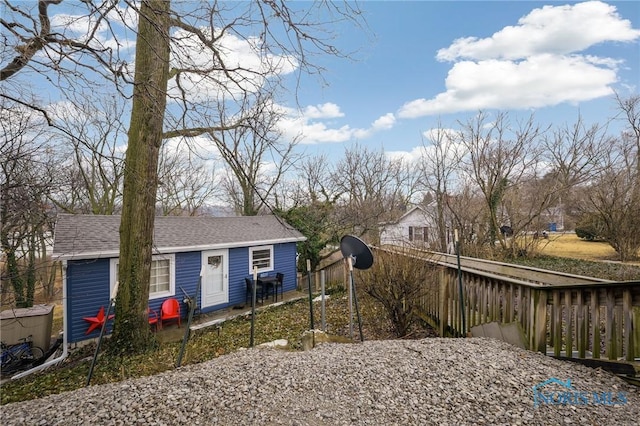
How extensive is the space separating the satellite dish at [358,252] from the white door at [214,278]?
231 inches

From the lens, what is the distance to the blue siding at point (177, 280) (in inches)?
287

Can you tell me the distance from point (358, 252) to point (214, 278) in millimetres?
6394

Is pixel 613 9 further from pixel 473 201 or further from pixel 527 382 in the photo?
pixel 473 201

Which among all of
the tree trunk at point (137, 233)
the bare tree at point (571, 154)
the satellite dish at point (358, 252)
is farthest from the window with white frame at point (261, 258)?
the bare tree at point (571, 154)

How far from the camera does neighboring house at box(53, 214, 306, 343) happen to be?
7.34 m

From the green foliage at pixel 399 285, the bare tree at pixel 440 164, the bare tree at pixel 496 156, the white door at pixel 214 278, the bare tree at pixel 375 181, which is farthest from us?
the bare tree at pixel 375 181

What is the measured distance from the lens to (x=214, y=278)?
10.0m

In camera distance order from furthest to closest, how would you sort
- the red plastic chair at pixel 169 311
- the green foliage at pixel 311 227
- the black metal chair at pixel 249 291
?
the green foliage at pixel 311 227
the black metal chair at pixel 249 291
the red plastic chair at pixel 169 311

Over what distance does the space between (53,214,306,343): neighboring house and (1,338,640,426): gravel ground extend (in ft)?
13.1

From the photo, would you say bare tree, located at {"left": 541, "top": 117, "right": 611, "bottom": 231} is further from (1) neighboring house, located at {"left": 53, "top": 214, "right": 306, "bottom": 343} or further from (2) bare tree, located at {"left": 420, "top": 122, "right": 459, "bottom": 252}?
(1) neighboring house, located at {"left": 53, "top": 214, "right": 306, "bottom": 343}

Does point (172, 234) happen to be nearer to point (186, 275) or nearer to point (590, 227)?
point (186, 275)

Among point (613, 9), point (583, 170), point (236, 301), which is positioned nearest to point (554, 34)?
point (613, 9)

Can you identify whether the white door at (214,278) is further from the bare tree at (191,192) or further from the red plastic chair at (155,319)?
the bare tree at (191,192)

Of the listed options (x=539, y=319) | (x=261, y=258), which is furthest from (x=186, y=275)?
(x=539, y=319)
